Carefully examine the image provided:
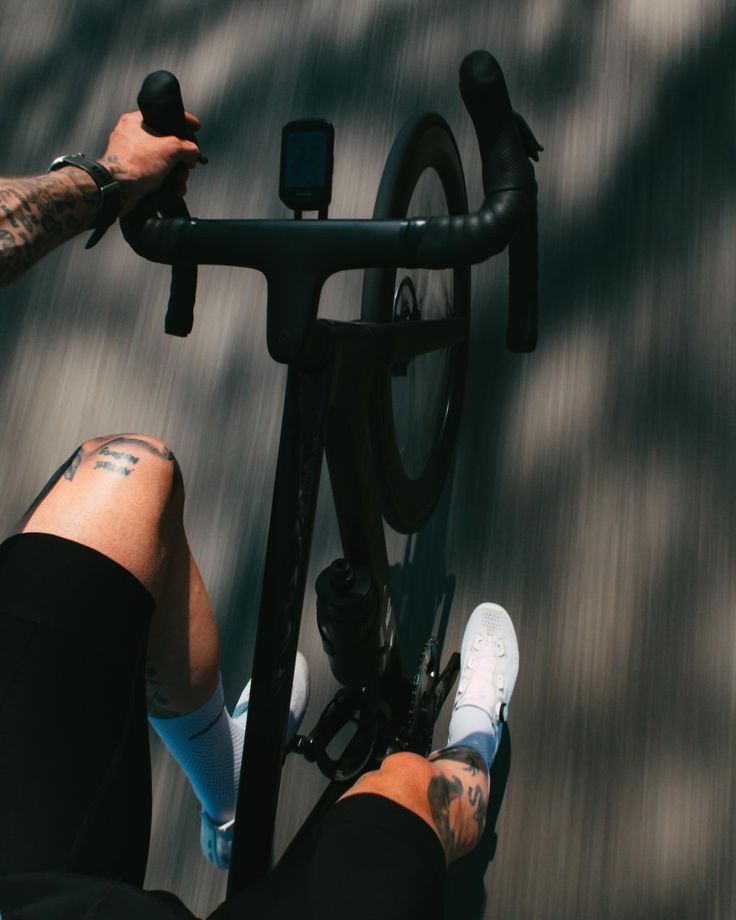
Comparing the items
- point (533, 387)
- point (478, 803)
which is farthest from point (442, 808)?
point (533, 387)

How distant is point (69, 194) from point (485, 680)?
32.9 inches

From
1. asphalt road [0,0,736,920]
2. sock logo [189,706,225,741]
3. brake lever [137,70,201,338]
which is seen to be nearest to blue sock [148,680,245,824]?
sock logo [189,706,225,741]

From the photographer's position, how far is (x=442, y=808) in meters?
0.86

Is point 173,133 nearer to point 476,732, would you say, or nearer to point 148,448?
point 148,448

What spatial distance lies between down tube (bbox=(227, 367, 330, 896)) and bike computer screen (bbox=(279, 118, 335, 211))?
0.54 ft

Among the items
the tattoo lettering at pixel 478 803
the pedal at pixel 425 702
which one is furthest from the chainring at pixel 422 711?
the tattoo lettering at pixel 478 803

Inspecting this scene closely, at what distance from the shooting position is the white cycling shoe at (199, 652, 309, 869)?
3.81 feet

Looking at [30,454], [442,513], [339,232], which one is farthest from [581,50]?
[30,454]

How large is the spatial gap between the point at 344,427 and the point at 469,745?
1.59 feet

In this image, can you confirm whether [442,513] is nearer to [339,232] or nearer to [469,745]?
[469,745]

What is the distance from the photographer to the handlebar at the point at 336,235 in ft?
2.56

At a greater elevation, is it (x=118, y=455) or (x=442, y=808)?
(x=118, y=455)

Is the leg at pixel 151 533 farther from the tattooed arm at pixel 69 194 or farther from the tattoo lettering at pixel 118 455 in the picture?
the tattooed arm at pixel 69 194

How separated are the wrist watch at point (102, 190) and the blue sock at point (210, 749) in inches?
22.7
